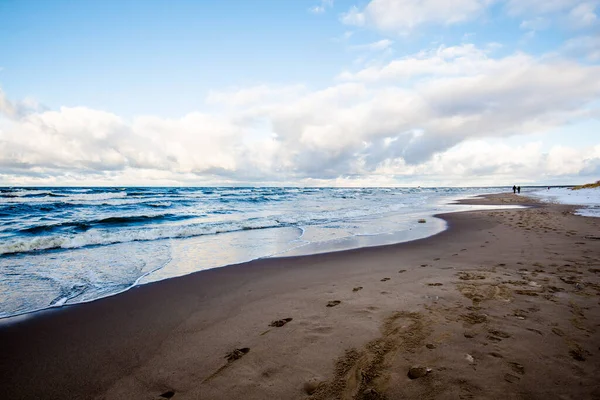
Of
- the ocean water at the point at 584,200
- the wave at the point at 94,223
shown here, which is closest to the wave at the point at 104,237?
the wave at the point at 94,223

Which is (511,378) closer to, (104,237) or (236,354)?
(236,354)

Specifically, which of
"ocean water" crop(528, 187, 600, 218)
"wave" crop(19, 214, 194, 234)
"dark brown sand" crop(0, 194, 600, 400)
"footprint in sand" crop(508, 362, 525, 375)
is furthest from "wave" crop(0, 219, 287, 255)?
"ocean water" crop(528, 187, 600, 218)

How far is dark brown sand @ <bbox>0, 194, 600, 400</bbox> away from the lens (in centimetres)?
282

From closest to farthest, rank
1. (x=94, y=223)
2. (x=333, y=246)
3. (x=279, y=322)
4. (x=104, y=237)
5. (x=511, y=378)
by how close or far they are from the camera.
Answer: (x=511, y=378) < (x=279, y=322) < (x=333, y=246) < (x=104, y=237) < (x=94, y=223)

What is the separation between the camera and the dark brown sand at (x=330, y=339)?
2820 mm

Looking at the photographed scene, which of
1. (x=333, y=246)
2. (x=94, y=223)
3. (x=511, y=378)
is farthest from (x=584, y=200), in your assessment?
(x=94, y=223)

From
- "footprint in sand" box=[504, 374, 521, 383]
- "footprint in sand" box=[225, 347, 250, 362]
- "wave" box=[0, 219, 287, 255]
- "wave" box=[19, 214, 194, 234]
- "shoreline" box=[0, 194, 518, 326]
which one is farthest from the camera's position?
"wave" box=[19, 214, 194, 234]

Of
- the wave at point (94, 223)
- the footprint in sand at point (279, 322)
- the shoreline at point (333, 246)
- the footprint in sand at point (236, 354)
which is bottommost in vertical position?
the shoreline at point (333, 246)

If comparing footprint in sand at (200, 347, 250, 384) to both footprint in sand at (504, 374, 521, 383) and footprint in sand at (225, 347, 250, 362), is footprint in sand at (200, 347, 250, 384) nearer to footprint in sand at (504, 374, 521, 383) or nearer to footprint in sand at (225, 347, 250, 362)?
footprint in sand at (225, 347, 250, 362)

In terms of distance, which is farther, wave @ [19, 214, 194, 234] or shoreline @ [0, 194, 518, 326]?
wave @ [19, 214, 194, 234]

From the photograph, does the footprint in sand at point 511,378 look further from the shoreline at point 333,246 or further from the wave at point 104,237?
the wave at point 104,237

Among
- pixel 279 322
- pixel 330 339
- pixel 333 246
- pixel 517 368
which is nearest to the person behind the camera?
pixel 517 368

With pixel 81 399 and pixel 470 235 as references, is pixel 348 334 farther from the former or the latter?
pixel 470 235

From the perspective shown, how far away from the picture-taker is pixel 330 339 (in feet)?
12.2
